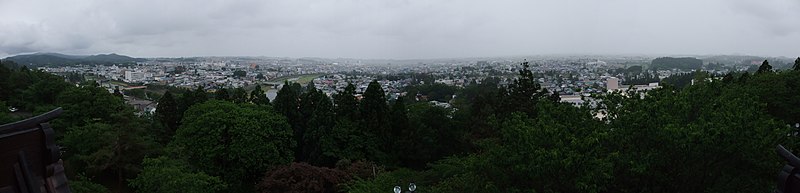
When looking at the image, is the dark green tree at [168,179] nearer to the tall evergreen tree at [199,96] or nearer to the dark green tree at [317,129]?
the dark green tree at [317,129]

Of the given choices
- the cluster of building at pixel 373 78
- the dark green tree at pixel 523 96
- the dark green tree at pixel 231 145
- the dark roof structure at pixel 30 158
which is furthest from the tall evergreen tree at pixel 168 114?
the cluster of building at pixel 373 78

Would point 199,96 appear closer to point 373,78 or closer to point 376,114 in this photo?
point 376,114

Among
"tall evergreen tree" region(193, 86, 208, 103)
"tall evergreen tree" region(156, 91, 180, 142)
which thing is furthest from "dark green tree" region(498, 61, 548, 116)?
"tall evergreen tree" region(156, 91, 180, 142)

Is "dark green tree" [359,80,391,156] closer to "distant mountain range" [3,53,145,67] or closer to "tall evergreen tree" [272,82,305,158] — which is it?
"tall evergreen tree" [272,82,305,158]

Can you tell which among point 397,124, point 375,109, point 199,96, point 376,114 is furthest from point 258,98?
point 397,124

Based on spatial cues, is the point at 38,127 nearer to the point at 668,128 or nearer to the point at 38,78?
the point at 668,128

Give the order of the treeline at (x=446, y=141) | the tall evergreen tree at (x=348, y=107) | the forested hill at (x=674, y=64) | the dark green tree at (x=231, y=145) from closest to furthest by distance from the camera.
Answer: the treeline at (x=446, y=141)
the dark green tree at (x=231, y=145)
the tall evergreen tree at (x=348, y=107)
the forested hill at (x=674, y=64)

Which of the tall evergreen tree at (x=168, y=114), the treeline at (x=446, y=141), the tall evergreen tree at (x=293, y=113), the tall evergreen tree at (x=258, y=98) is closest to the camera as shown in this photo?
the treeline at (x=446, y=141)
